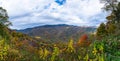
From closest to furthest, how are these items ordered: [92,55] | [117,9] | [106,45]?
1. [92,55]
2. [106,45]
3. [117,9]

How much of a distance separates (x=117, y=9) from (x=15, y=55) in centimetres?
6213

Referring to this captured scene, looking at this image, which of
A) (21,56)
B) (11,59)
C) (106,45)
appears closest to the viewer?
(11,59)

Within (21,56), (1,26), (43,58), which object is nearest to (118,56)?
(43,58)

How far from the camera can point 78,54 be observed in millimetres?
16906

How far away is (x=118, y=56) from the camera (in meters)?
18.2

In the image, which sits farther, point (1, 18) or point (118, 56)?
point (1, 18)

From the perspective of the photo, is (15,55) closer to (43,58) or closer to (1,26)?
(43,58)

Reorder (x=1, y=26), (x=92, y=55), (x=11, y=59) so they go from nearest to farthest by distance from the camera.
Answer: (x=11, y=59), (x=92, y=55), (x=1, y=26)

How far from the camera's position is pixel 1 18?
50.8 metres

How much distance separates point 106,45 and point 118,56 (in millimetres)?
2413

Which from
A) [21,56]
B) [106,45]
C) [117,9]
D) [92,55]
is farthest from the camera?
[117,9]

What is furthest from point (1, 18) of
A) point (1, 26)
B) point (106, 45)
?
point (106, 45)

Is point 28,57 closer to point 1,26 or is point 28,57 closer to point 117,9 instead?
point 1,26

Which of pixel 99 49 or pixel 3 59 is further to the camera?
pixel 99 49
